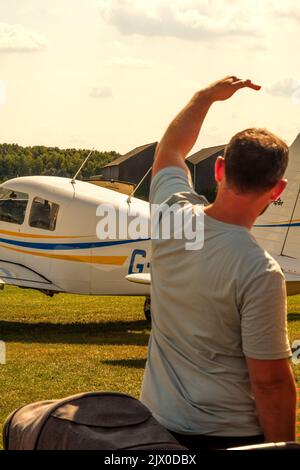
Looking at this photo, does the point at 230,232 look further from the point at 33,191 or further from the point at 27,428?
the point at 33,191

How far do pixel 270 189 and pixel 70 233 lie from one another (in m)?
10.5

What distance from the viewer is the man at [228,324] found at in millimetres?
1896

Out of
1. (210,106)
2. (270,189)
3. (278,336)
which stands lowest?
(278,336)

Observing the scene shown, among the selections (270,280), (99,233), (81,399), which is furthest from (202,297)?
(99,233)

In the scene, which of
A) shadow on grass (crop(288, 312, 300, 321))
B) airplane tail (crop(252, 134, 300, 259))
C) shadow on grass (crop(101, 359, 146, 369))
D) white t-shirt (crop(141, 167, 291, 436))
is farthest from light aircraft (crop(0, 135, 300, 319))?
white t-shirt (crop(141, 167, 291, 436))

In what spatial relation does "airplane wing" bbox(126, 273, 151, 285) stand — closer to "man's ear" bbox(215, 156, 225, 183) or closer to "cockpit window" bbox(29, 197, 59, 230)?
"cockpit window" bbox(29, 197, 59, 230)

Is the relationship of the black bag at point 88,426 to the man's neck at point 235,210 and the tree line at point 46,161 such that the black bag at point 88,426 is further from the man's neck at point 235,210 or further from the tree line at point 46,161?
the tree line at point 46,161

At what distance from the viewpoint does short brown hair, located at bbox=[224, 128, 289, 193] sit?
6.24 feet

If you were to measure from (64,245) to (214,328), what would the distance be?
1052cm

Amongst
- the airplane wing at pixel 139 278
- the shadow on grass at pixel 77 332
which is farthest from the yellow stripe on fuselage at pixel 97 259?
the shadow on grass at pixel 77 332

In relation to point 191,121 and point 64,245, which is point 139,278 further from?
point 191,121

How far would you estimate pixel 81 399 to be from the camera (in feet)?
6.12

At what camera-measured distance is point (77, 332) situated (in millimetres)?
11938

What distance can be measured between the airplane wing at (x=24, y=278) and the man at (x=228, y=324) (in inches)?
414
